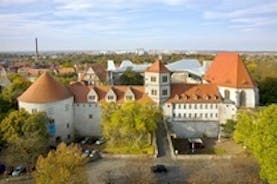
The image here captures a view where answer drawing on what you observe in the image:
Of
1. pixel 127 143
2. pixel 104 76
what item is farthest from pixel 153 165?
pixel 104 76

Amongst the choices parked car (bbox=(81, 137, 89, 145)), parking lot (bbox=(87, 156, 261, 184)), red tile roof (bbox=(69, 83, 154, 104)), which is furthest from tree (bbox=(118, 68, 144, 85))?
parking lot (bbox=(87, 156, 261, 184))

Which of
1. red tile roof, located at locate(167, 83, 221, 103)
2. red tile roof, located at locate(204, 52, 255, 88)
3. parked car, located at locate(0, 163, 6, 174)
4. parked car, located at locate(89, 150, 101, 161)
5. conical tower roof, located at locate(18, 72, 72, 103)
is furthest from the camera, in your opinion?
red tile roof, located at locate(204, 52, 255, 88)

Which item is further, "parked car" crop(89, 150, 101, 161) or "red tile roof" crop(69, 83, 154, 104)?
"red tile roof" crop(69, 83, 154, 104)

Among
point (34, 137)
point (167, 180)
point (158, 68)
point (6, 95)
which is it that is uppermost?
point (158, 68)

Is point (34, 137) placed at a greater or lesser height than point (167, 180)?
greater

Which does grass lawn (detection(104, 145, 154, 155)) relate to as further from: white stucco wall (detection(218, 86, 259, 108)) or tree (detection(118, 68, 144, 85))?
tree (detection(118, 68, 144, 85))

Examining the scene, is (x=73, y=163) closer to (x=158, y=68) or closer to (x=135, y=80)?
(x=158, y=68)
